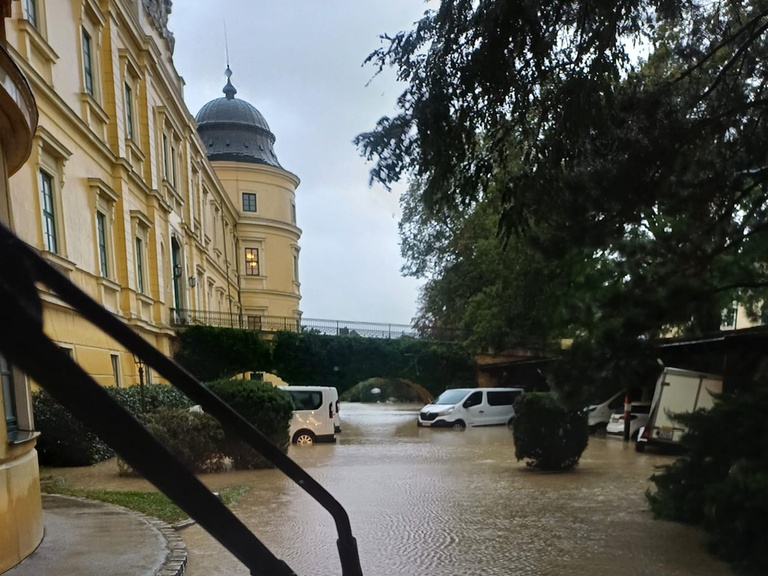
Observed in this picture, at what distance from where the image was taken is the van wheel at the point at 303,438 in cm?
1778

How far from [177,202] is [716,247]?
74.2 ft

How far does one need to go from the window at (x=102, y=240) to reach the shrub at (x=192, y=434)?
634cm

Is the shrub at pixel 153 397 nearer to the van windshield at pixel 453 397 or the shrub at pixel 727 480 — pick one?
the shrub at pixel 727 480

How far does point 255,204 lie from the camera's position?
4316 centimetres

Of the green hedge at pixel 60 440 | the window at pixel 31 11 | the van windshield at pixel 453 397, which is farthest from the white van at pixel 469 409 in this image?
the window at pixel 31 11

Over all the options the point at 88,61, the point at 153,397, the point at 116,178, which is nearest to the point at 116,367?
the point at 153,397

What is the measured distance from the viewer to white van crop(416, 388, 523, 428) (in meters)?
24.3

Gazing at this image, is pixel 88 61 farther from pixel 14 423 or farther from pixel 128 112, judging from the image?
pixel 14 423

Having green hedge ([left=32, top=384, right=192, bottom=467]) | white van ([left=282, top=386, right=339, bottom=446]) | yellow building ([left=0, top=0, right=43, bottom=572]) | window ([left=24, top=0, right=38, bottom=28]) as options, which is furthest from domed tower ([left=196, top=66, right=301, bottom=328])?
yellow building ([left=0, top=0, right=43, bottom=572])

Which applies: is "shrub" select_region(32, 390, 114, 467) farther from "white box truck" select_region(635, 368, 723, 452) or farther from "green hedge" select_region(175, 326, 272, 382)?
"white box truck" select_region(635, 368, 723, 452)

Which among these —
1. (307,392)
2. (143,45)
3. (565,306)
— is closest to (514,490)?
(565,306)

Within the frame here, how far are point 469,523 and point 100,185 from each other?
1323 centimetres

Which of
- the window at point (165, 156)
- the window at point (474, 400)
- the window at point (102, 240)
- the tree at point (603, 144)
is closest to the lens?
the tree at point (603, 144)

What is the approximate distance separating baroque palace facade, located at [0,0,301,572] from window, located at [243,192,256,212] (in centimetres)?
750
